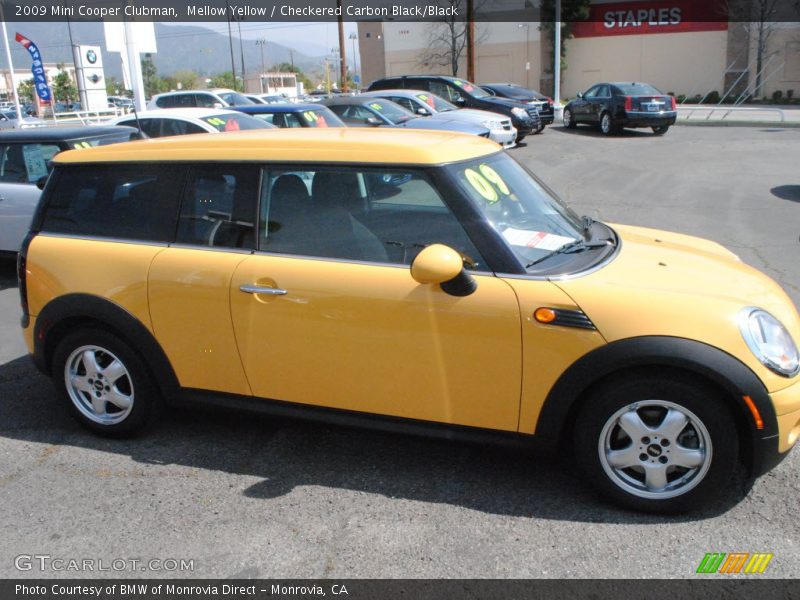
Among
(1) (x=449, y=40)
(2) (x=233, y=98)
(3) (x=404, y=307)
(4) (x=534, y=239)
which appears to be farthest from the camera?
(1) (x=449, y=40)

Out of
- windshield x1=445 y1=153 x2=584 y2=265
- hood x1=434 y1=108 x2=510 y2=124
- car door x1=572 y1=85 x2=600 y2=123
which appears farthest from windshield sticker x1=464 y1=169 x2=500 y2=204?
car door x1=572 y1=85 x2=600 y2=123

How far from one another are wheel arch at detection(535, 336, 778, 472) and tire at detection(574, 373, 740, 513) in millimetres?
49

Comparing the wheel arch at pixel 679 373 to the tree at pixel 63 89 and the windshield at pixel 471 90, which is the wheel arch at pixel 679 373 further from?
the tree at pixel 63 89

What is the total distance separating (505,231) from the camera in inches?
133

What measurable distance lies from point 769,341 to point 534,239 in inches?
44.1

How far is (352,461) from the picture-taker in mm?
3803

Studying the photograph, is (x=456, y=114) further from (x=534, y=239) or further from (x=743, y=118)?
(x=743, y=118)

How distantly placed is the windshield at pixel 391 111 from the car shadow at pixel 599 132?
341 inches

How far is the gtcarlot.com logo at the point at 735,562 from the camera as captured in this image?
286 cm

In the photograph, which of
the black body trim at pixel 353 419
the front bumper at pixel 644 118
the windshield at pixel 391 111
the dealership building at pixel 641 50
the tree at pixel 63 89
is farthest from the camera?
the tree at pixel 63 89

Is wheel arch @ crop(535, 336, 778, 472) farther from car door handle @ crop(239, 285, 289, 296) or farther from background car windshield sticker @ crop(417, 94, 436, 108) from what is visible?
background car windshield sticker @ crop(417, 94, 436, 108)

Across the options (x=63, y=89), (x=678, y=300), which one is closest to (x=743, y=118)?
(x=678, y=300)

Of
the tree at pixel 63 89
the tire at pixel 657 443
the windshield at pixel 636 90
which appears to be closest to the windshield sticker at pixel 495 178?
the tire at pixel 657 443

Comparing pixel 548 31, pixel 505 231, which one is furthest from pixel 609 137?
pixel 548 31
